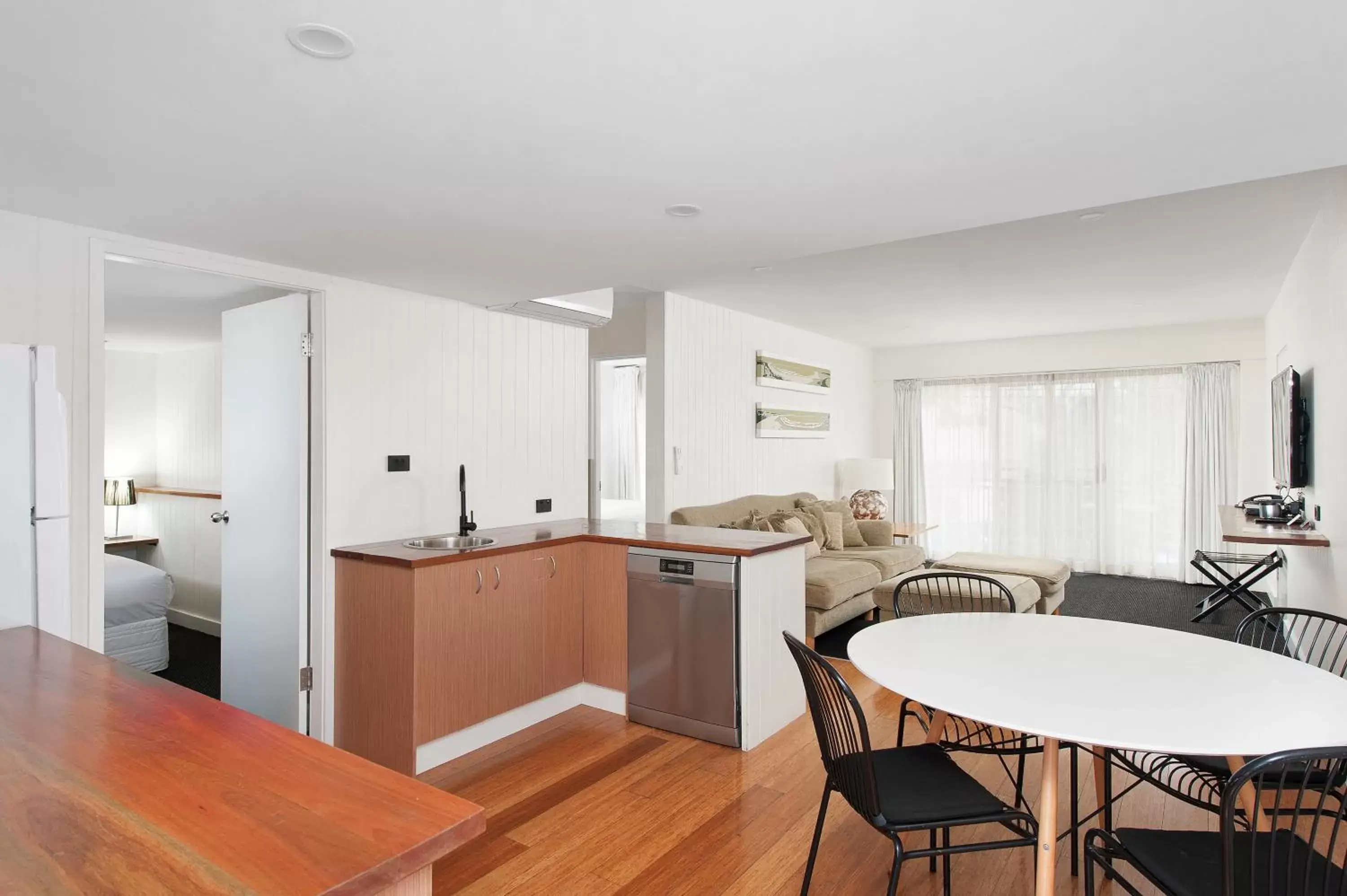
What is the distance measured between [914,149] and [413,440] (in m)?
2.64

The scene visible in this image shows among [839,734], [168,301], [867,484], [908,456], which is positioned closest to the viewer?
[839,734]

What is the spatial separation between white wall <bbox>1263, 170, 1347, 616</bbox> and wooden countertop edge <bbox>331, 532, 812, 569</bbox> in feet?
7.44

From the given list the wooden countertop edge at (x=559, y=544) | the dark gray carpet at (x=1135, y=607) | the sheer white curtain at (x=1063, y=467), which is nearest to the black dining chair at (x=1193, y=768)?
the wooden countertop edge at (x=559, y=544)

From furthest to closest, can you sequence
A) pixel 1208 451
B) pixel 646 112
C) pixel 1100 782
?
pixel 1208 451 → pixel 1100 782 → pixel 646 112

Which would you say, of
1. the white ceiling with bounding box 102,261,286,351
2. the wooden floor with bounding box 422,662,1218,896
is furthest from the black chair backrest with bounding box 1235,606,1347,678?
the white ceiling with bounding box 102,261,286,351

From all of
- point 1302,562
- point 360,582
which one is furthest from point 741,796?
point 1302,562

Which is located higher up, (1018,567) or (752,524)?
(752,524)

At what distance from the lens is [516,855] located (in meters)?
2.40

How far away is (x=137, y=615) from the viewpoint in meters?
4.54

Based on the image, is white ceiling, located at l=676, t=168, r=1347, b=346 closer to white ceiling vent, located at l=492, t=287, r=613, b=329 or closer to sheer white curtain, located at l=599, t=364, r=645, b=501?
white ceiling vent, located at l=492, t=287, r=613, b=329

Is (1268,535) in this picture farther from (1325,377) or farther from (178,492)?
(178,492)

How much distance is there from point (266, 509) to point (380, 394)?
77cm

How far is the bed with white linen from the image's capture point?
4414 millimetres

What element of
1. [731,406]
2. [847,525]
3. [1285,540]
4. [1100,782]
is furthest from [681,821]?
[847,525]
